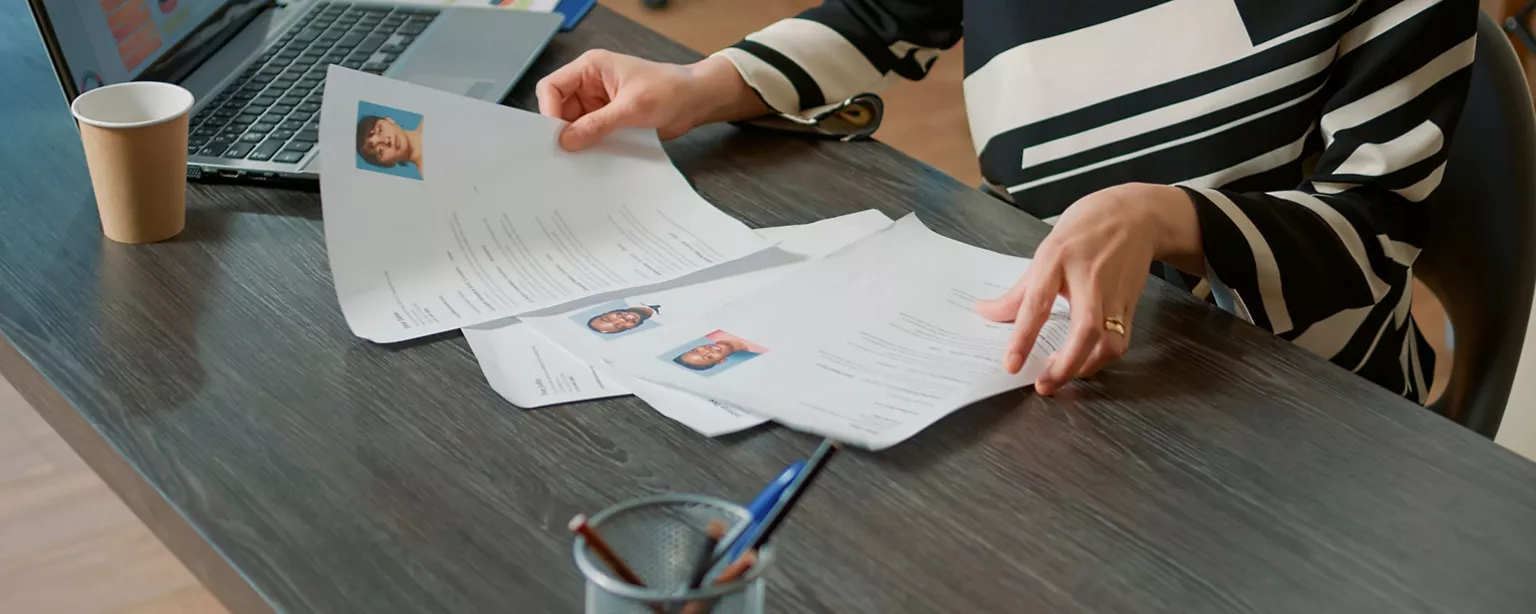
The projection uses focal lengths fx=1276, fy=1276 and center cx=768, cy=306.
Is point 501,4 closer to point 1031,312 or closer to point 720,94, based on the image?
point 720,94

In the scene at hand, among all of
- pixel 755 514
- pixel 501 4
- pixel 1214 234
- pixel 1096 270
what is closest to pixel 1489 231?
pixel 1214 234

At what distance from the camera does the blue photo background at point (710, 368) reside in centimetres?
72

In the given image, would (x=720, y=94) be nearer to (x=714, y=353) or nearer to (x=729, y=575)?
(x=714, y=353)

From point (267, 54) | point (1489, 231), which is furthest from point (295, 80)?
point (1489, 231)

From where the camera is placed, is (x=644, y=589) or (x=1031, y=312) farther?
(x=1031, y=312)

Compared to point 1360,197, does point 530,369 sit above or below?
below

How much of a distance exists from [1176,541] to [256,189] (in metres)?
0.66

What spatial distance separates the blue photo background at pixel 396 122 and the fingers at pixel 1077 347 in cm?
44

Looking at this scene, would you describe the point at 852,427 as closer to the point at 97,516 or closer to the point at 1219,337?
the point at 1219,337

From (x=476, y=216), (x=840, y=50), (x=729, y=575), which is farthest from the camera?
(x=840, y=50)

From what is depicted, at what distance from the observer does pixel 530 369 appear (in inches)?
28.8

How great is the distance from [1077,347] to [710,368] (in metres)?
0.21

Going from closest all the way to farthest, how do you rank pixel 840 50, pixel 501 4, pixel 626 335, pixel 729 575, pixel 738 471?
pixel 729 575 < pixel 738 471 < pixel 626 335 < pixel 840 50 < pixel 501 4

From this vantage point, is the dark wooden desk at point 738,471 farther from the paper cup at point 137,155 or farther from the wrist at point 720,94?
the wrist at point 720,94
